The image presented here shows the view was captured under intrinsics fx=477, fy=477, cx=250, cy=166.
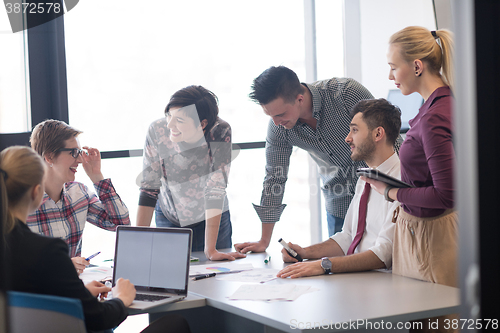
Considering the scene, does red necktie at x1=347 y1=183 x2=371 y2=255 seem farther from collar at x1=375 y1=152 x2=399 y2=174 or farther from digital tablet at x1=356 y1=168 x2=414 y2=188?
digital tablet at x1=356 y1=168 x2=414 y2=188

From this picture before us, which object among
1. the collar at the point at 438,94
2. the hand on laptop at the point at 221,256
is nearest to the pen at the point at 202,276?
the hand on laptop at the point at 221,256

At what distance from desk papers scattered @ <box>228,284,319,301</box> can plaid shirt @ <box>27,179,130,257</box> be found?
34.0 inches

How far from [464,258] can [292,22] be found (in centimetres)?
381

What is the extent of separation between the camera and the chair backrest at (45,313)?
1185mm

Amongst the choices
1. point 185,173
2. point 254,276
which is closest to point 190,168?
point 185,173

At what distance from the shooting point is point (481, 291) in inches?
33.3

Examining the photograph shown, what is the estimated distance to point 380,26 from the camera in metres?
4.58

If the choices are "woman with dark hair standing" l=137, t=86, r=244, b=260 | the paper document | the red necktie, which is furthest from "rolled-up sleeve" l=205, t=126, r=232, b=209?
the red necktie

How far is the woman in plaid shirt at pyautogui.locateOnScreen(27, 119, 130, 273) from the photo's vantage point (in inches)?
83.1

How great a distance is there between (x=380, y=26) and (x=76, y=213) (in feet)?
11.5

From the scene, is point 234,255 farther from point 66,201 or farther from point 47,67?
point 47,67

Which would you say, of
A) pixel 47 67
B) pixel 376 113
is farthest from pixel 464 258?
pixel 47 67

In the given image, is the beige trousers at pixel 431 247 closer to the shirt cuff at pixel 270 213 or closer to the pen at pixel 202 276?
the pen at pixel 202 276

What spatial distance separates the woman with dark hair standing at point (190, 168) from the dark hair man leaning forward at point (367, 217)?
1.61 feet
